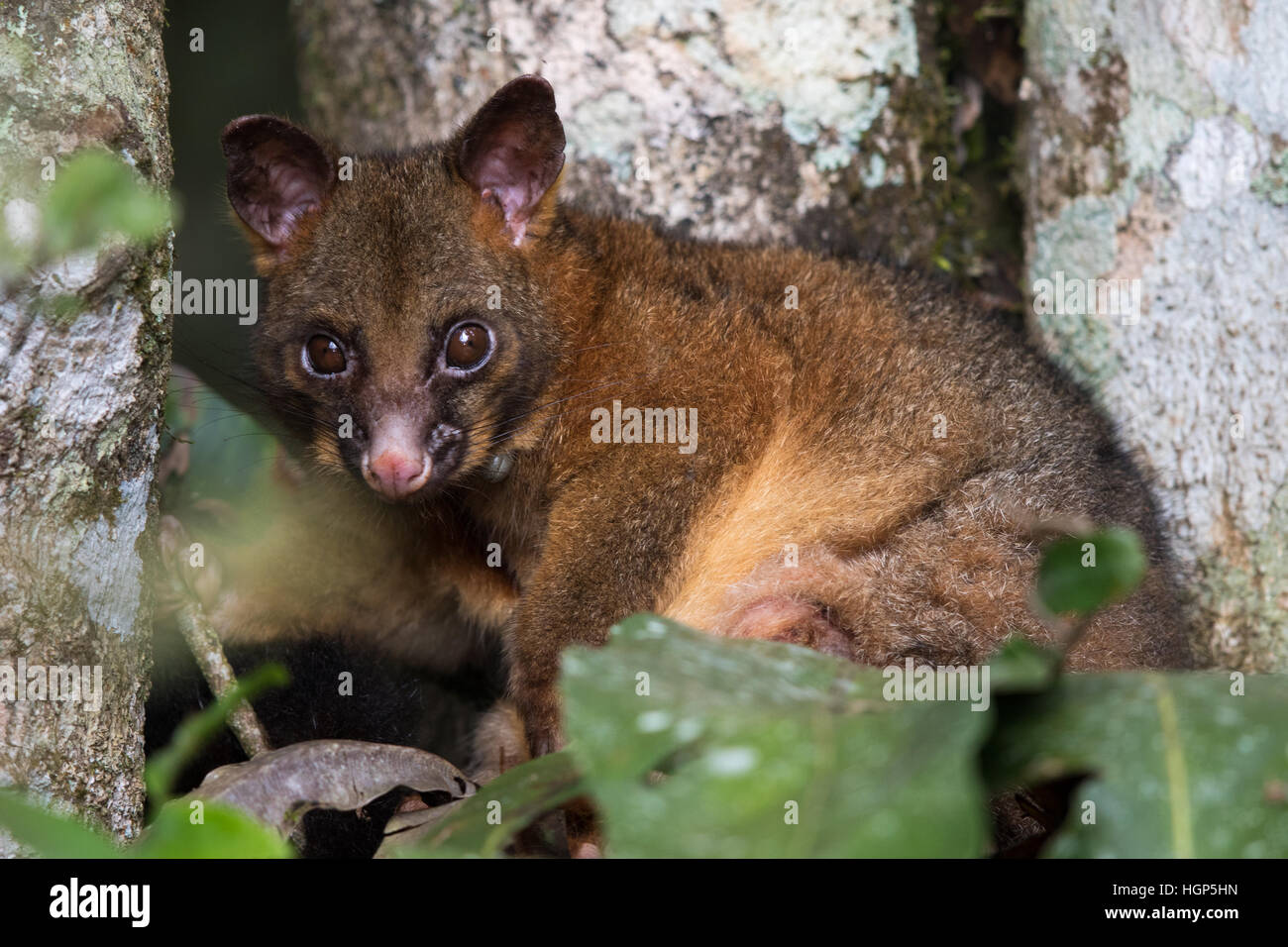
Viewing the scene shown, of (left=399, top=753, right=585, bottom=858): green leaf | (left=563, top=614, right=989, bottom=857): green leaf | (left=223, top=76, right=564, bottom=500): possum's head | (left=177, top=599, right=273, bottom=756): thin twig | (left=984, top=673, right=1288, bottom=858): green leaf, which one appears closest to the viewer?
(left=563, top=614, right=989, bottom=857): green leaf

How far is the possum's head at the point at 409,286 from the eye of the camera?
3.42m

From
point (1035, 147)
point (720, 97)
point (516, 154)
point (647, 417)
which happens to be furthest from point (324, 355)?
point (1035, 147)

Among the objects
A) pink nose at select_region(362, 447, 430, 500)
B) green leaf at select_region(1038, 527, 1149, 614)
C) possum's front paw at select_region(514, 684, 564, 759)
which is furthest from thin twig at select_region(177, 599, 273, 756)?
green leaf at select_region(1038, 527, 1149, 614)

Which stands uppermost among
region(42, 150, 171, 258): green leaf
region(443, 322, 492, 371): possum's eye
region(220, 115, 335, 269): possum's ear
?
region(220, 115, 335, 269): possum's ear

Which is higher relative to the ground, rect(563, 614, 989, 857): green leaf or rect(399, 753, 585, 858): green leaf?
rect(563, 614, 989, 857): green leaf

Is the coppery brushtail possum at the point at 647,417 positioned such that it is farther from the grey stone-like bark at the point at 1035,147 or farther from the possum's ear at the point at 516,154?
the grey stone-like bark at the point at 1035,147

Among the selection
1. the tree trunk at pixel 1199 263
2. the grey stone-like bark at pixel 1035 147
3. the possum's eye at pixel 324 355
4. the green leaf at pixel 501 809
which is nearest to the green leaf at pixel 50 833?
the green leaf at pixel 501 809

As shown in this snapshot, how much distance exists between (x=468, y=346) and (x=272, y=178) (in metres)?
0.80

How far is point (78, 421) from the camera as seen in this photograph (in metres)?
2.60

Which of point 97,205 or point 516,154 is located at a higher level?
point 516,154

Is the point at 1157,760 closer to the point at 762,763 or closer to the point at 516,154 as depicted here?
the point at 762,763

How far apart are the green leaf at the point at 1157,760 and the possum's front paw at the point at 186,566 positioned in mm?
2352

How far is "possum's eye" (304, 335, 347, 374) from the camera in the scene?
350cm

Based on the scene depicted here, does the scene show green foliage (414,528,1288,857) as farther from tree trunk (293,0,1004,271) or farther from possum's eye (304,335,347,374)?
tree trunk (293,0,1004,271)
